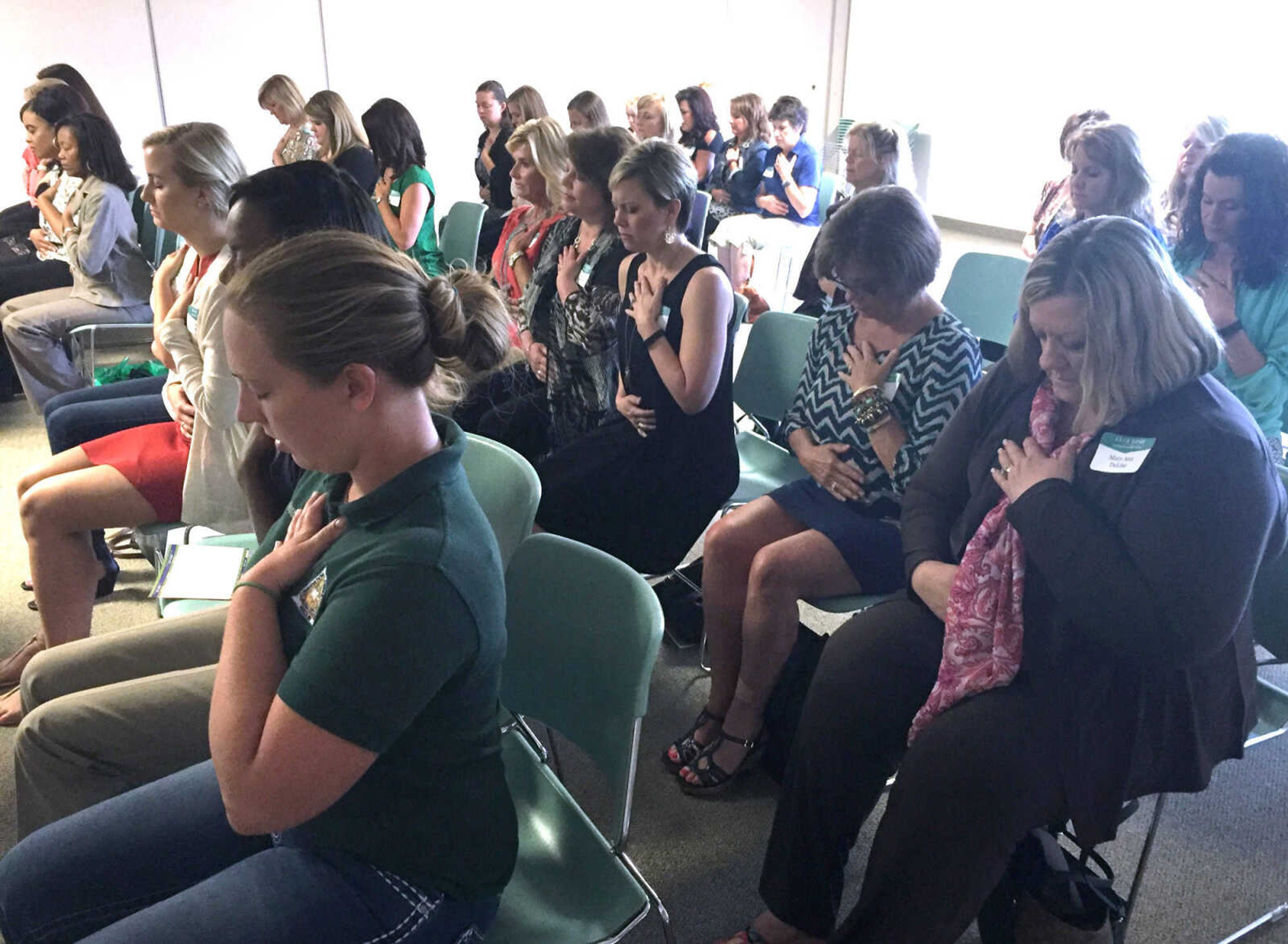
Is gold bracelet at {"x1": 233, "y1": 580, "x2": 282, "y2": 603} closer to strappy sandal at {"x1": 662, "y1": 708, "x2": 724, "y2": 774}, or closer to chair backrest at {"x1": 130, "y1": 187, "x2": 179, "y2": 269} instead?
strappy sandal at {"x1": 662, "y1": 708, "x2": 724, "y2": 774}

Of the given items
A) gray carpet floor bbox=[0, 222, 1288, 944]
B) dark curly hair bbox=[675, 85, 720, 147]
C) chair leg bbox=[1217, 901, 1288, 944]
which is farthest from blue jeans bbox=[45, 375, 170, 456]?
dark curly hair bbox=[675, 85, 720, 147]

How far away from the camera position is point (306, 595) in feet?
3.76

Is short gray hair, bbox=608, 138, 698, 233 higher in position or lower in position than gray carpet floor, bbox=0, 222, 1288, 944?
higher

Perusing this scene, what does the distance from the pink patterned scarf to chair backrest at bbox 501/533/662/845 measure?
47cm

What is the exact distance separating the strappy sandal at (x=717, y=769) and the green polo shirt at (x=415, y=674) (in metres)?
1.02

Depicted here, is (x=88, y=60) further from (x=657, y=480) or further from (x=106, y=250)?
(x=657, y=480)

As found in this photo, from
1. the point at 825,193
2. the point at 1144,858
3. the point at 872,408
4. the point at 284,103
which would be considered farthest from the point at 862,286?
the point at 284,103

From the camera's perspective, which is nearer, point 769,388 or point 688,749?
point 688,749

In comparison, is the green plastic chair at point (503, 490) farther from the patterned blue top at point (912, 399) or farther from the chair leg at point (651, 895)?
the patterned blue top at point (912, 399)

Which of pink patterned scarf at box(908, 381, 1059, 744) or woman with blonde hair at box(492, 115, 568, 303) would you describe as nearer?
pink patterned scarf at box(908, 381, 1059, 744)

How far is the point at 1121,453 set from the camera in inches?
59.6

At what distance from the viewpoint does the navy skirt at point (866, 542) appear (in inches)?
84.2

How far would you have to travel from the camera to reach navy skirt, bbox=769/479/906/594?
2139 millimetres

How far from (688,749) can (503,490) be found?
0.82m
